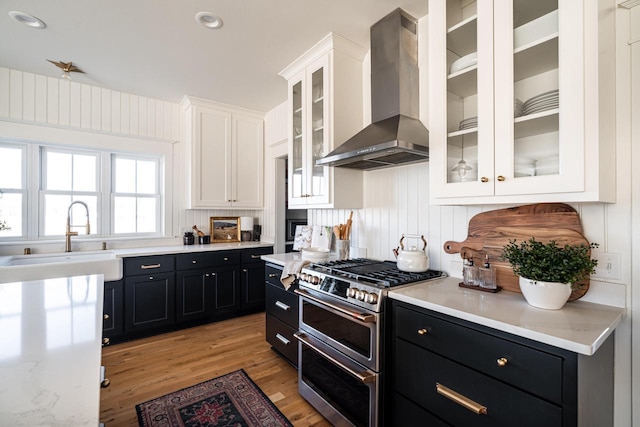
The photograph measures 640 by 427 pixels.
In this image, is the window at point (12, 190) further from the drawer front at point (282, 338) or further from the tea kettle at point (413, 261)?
the tea kettle at point (413, 261)

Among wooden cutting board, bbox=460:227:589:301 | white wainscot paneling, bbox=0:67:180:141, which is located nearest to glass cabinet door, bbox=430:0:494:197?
wooden cutting board, bbox=460:227:589:301

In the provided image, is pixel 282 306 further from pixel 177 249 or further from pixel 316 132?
pixel 177 249

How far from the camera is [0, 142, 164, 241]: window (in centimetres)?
309

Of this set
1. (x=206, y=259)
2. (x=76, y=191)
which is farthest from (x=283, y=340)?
(x=76, y=191)

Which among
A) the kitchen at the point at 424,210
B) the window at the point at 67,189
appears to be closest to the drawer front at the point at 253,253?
the kitchen at the point at 424,210

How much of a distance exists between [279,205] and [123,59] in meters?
2.24

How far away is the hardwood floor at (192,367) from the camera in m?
2.06

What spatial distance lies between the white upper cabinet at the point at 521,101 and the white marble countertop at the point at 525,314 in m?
0.48

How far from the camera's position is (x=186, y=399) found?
2.15 metres

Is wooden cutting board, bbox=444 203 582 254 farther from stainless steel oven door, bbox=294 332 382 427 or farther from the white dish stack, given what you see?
stainless steel oven door, bbox=294 332 382 427

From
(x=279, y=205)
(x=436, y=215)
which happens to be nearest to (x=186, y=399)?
(x=436, y=215)

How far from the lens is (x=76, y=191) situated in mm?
3400

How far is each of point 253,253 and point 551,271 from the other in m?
3.15

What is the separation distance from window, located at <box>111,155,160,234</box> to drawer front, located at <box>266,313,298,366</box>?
2159 millimetres
